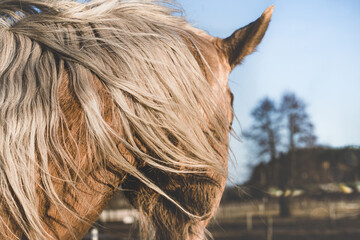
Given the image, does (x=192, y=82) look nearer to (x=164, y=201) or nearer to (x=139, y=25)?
(x=139, y=25)

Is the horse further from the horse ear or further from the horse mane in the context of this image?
the horse ear

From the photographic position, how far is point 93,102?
69cm

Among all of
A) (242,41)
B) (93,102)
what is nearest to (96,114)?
(93,102)

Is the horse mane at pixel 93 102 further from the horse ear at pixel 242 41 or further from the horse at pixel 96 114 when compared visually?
the horse ear at pixel 242 41

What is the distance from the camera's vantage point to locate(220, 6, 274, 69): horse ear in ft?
3.17

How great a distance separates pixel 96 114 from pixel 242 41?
50 cm

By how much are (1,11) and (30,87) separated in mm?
261

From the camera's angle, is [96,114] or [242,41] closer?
[96,114]

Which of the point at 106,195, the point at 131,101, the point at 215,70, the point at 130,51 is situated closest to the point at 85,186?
the point at 106,195

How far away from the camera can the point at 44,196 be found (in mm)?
669

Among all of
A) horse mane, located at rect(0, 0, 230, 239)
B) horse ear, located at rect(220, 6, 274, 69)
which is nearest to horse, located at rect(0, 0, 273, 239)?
horse mane, located at rect(0, 0, 230, 239)

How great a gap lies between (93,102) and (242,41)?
0.49 meters

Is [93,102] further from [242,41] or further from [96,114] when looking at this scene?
[242,41]

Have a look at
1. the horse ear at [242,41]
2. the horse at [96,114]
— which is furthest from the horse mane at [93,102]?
the horse ear at [242,41]
